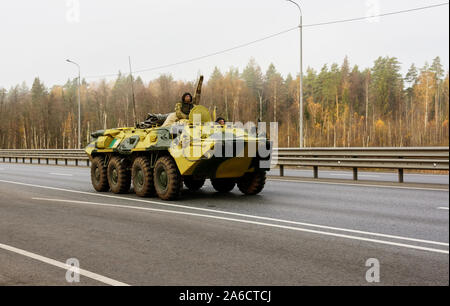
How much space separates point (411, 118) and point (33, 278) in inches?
2576

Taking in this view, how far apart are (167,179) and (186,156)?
79cm

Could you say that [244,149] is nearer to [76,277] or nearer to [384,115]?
[76,277]

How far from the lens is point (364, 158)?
48.8ft

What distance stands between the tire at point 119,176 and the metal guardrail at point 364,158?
6830 mm

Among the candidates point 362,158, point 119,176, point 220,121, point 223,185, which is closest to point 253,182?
point 223,185

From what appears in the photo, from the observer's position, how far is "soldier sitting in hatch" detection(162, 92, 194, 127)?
1149 cm

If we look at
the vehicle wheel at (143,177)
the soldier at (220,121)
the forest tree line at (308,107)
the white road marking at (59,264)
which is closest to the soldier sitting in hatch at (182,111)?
the soldier at (220,121)

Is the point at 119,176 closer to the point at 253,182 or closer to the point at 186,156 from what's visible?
the point at 186,156

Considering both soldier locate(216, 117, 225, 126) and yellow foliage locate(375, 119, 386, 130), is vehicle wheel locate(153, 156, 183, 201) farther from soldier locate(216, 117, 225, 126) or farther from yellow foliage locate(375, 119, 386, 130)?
yellow foliage locate(375, 119, 386, 130)

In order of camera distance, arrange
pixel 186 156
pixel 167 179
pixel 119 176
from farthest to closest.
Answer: pixel 119 176
pixel 167 179
pixel 186 156

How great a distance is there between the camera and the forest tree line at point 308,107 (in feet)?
200

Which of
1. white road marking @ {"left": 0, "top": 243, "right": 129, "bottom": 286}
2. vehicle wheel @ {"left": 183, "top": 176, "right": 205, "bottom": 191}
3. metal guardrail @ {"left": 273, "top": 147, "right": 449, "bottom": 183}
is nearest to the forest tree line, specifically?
metal guardrail @ {"left": 273, "top": 147, "right": 449, "bottom": 183}

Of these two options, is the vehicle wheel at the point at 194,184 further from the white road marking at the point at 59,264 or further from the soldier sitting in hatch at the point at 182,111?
the white road marking at the point at 59,264
